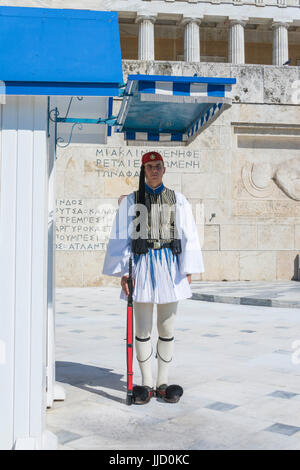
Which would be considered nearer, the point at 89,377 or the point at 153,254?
the point at 153,254

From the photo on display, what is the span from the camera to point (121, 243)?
421 cm

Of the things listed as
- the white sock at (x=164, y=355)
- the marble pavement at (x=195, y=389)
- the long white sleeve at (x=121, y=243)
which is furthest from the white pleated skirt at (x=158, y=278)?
the marble pavement at (x=195, y=389)

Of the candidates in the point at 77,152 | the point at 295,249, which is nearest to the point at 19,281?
the point at 77,152

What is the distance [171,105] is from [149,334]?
189 centimetres

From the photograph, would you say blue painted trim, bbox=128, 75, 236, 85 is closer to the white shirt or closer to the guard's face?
the guard's face

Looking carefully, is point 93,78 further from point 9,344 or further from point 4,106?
point 9,344

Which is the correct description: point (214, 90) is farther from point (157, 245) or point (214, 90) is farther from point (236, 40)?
point (236, 40)

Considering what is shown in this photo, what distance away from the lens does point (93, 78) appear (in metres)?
3.12

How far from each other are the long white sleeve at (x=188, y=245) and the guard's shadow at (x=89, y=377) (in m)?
1.19

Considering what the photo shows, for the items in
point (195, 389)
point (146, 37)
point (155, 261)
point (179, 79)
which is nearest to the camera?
point (179, 79)

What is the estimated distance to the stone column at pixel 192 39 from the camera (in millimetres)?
35431

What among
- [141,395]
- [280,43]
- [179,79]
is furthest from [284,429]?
[280,43]

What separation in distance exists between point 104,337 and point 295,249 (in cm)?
987

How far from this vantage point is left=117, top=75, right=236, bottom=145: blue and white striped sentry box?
3430 millimetres
